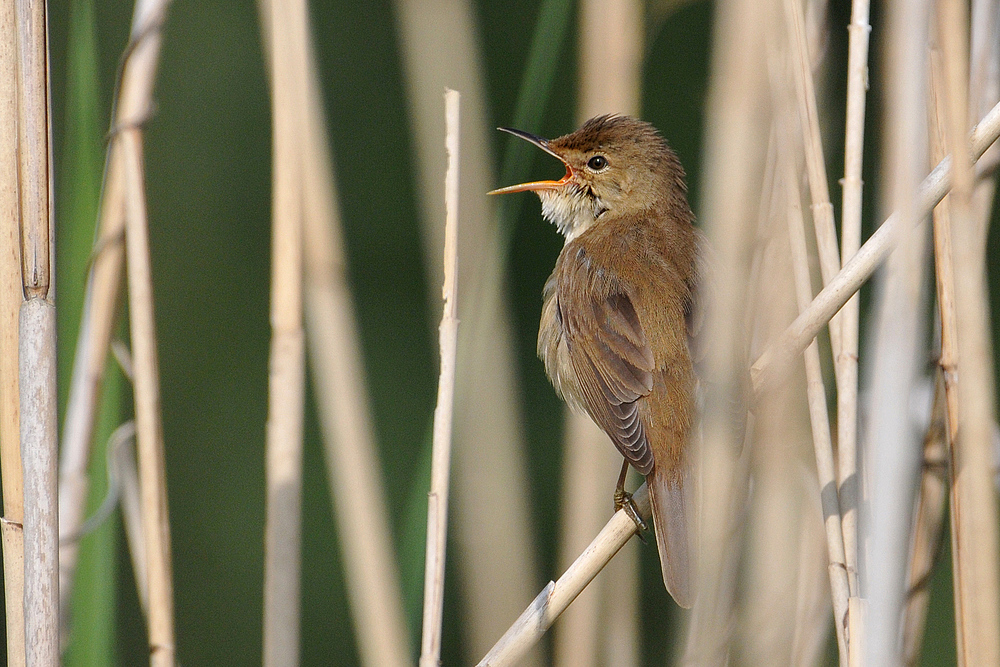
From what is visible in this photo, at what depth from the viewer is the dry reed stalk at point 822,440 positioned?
5.49ft

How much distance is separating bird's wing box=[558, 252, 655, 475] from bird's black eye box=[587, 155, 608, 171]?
323 mm

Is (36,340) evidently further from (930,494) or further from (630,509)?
(930,494)

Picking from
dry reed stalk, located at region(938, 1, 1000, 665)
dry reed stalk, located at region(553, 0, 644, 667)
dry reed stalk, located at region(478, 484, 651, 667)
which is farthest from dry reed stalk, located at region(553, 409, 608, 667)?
dry reed stalk, located at region(938, 1, 1000, 665)

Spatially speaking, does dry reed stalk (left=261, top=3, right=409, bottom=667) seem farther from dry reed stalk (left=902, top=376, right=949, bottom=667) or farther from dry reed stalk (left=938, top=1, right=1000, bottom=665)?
dry reed stalk (left=938, top=1, right=1000, bottom=665)

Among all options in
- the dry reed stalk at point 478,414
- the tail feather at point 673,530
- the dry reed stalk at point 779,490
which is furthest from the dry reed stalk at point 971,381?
the dry reed stalk at point 478,414

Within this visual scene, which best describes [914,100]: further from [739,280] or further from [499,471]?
[499,471]

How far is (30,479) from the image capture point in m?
1.54

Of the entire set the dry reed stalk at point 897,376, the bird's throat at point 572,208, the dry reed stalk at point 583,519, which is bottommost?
the dry reed stalk at point 583,519

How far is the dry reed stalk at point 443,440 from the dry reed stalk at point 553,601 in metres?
0.10

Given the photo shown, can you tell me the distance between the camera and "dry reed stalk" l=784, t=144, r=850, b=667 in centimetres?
167

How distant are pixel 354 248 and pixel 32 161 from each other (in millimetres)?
3973

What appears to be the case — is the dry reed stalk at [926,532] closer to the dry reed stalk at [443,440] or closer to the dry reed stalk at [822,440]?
the dry reed stalk at [822,440]

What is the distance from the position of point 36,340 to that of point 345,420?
0.70 m

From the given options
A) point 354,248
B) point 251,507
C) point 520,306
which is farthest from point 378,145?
point 251,507
